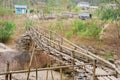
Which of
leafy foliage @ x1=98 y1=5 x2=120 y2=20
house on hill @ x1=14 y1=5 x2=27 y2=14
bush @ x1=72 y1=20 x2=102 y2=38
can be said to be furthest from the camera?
house on hill @ x1=14 y1=5 x2=27 y2=14

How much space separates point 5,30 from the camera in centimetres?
1947

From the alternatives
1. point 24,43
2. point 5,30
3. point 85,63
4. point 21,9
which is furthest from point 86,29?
point 21,9

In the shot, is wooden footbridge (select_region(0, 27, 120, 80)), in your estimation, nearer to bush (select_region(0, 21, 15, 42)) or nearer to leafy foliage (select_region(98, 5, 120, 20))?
leafy foliage (select_region(98, 5, 120, 20))

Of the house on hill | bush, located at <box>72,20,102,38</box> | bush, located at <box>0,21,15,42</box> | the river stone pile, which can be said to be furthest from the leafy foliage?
the house on hill

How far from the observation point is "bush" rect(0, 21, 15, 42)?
1934 centimetres

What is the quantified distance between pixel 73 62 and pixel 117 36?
10.8 m

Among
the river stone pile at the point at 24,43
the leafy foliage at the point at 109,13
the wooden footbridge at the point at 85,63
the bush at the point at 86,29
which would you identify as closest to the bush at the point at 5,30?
the river stone pile at the point at 24,43

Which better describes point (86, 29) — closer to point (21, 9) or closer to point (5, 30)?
point (5, 30)

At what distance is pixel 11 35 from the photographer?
20375mm

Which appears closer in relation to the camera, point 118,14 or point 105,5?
point 118,14

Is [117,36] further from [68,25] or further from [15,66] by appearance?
[15,66]

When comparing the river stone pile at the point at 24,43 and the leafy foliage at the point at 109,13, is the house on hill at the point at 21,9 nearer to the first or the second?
the river stone pile at the point at 24,43

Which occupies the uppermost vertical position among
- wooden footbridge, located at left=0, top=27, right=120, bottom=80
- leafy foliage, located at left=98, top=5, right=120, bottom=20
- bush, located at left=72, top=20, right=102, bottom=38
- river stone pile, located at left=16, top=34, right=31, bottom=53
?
leafy foliage, located at left=98, top=5, right=120, bottom=20

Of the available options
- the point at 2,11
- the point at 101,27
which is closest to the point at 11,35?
the point at 2,11
